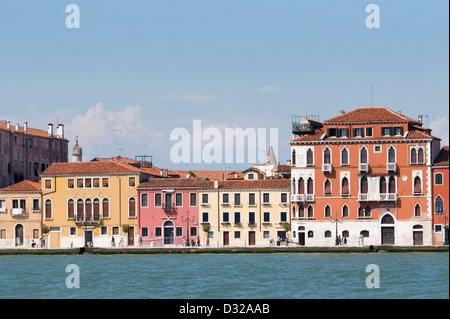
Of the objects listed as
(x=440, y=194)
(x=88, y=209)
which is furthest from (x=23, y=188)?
(x=440, y=194)

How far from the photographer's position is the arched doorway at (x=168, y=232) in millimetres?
70000

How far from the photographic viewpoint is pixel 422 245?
210 ft

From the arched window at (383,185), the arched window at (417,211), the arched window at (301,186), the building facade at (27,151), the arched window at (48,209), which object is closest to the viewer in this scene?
the arched window at (417,211)

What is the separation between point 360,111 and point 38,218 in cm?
2356

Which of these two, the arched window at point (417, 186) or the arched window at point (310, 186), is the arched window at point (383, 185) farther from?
the arched window at point (310, 186)

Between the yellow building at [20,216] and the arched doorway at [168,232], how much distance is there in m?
9.14

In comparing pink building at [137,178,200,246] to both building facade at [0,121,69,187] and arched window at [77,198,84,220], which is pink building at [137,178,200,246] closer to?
arched window at [77,198,84,220]

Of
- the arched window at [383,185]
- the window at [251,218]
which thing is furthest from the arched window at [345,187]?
the window at [251,218]

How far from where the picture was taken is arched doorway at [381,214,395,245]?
65438 millimetres

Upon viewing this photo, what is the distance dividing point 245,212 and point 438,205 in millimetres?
12671

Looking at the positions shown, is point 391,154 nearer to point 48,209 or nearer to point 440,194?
point 440,194

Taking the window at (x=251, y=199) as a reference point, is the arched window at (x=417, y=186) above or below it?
above
